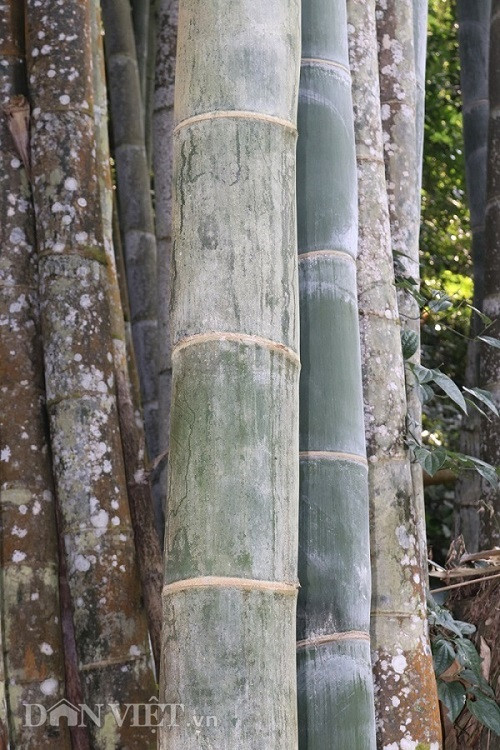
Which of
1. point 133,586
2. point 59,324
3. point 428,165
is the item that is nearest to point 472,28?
point 428,165

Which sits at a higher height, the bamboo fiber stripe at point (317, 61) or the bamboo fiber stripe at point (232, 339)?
the bamboo fiber stripe at point (317, 61)

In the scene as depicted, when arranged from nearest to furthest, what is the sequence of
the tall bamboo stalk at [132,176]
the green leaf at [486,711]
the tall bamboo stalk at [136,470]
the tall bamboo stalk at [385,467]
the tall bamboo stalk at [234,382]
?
the tall bamboo stalk at [234,382], the tall bamboo stalk at [385,467], the green leaf at [486,711], the tall bamboo stalk at [136,470], the tall bamboo stalk at [132,176]

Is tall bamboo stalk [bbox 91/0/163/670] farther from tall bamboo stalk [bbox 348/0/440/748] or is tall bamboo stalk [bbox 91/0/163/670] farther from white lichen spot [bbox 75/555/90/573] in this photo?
tall bamboo stalk [bbox 348/0/440/748]

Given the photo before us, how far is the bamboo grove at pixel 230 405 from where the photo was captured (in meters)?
1.73

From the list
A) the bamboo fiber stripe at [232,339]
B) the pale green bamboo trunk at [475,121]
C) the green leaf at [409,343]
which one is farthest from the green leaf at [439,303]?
the pale green bamboo trunk at [475,121]

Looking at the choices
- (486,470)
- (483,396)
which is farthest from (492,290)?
(486,470)

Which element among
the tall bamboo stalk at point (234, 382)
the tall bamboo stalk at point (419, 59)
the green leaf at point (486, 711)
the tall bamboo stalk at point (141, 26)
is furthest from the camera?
the tall bamboo stalk at point (141, 26)

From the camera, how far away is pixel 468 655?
2.58 m

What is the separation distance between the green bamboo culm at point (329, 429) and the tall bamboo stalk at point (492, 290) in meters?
1.70

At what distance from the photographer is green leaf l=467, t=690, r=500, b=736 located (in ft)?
8.21

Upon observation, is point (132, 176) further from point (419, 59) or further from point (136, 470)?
point (136, 470)

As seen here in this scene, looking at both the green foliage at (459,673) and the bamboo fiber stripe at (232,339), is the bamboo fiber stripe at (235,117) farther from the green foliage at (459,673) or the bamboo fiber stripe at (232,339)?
the green foliage at (459,673)

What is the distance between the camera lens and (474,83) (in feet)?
17.5

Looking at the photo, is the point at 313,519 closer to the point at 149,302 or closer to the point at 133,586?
the point at 133,586
